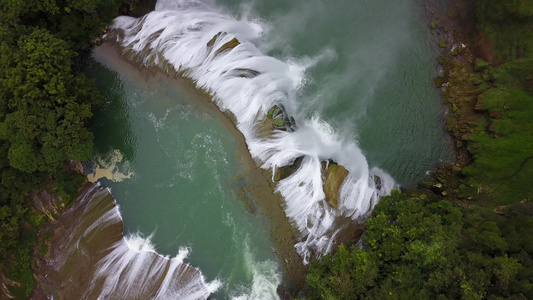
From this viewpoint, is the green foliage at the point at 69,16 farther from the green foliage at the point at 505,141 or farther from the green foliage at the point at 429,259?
the green foliage at the point at 505,141

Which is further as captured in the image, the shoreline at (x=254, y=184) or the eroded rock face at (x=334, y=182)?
the eroded rock face at (x=334, y=182)

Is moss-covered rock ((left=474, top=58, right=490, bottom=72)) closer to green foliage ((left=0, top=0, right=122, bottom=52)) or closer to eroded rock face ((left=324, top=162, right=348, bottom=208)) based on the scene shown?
eroded rock face ((left=324, top=162, right=348, bottom=208))

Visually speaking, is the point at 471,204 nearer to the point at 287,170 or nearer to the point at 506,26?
the point at 287,170

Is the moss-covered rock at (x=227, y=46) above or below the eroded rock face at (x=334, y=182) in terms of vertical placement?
above

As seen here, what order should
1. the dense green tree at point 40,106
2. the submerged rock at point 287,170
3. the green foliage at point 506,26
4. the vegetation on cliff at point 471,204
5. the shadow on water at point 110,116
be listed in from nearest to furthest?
→ the vegetation on cliff at point 471,204, the dense green tree at point 40,106, the submerged rock at point 287,170, the green foliage at point 506,26, the shadow on water at point 110,116

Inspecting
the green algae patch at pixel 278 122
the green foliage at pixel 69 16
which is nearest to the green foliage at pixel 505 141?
the green algae patch at pixel 278 122

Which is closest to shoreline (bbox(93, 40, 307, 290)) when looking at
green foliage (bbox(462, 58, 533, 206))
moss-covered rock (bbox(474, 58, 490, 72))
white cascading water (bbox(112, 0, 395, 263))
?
white cascading water (bbox(112, 0, 395, 263))
